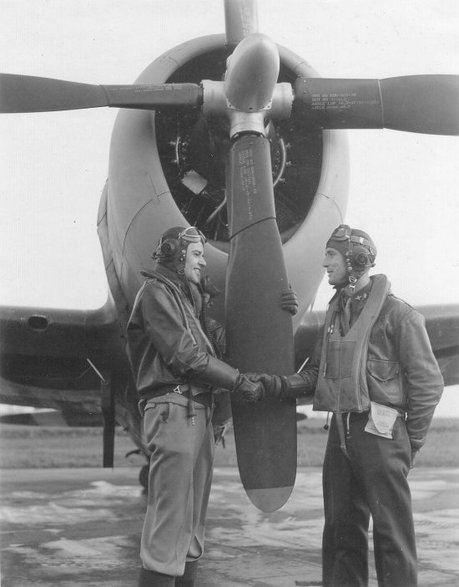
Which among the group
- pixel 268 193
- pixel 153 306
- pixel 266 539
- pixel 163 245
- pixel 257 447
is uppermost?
pixel 268 193

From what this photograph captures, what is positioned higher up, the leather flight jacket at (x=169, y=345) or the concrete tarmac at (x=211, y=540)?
the leather flight jacket at (x=169, y=345)

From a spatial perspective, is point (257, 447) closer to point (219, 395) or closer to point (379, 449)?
point (379, 449)

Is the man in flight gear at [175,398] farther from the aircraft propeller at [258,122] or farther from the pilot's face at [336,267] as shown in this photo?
the pilot's face at [336,267]

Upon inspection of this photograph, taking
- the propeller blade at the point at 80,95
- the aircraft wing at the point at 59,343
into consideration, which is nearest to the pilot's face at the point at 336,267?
the propeller blade at the point at 80,95

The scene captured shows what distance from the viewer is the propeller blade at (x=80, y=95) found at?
15.6 ft

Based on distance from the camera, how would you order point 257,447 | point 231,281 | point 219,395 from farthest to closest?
1. point 219,395
2. point 231,281
3. point 257,447

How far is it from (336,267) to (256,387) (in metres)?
0.80

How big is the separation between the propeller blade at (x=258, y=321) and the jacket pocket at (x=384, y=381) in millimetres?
517

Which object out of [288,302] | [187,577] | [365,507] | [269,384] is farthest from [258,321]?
[187,577]

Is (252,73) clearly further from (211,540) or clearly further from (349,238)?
(211,540)


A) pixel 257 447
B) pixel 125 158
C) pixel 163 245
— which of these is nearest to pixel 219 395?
pixel 257 447

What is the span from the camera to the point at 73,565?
16.9 ft

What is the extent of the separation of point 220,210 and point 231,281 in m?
1.25

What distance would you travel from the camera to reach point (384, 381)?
380 cm
